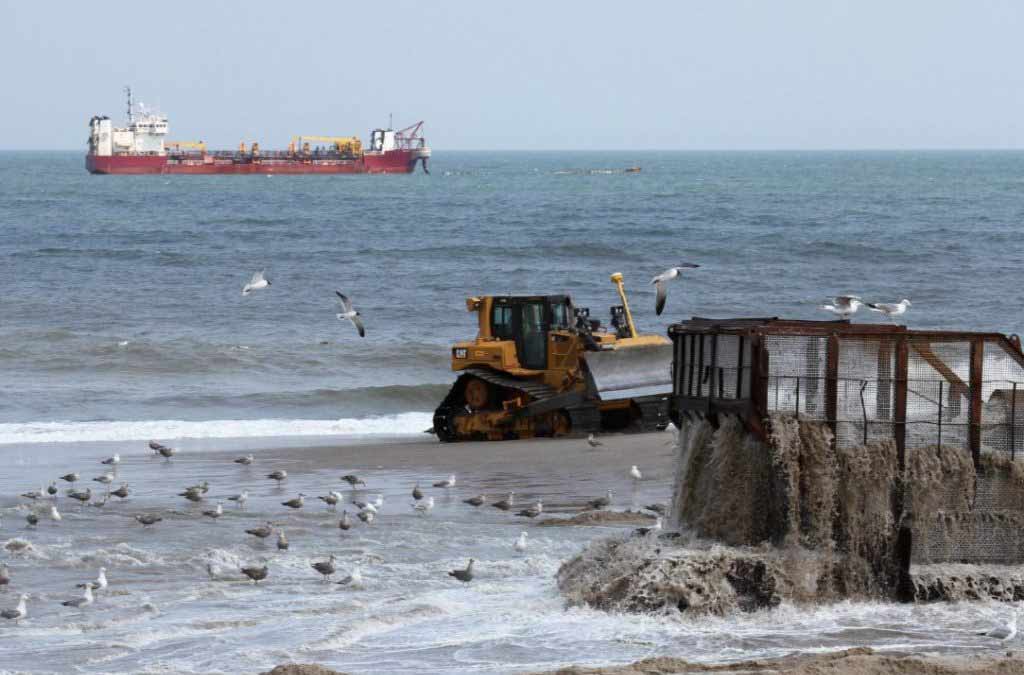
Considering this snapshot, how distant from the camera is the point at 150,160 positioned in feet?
450

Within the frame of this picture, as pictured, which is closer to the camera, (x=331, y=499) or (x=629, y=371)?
(x=331, y=499)

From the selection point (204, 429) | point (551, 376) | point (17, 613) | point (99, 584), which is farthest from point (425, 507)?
point (204, 429)

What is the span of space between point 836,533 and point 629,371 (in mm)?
9107

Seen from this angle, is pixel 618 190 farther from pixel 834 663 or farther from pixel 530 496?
pixel 834 663

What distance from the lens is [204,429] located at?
2309cm

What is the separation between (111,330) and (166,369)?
5.60 metres

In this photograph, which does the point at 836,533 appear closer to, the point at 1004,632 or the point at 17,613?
the point at 1004,632

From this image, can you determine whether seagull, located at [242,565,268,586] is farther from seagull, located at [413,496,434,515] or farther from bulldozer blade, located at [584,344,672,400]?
bulldozer blade, located at [584,344,672,400]

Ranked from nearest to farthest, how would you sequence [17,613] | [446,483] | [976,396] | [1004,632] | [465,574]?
[1004,632] → [976,396] → [17,613] → [465,574] → [446,483]

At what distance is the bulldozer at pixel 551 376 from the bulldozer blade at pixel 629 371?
0.04 ft

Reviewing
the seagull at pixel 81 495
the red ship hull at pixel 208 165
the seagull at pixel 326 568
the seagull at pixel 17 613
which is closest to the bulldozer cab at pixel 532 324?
the seagull at pixel 81 495

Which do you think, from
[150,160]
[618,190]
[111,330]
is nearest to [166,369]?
[111,330]

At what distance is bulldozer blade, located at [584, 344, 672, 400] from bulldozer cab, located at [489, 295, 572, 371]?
45.8 inches

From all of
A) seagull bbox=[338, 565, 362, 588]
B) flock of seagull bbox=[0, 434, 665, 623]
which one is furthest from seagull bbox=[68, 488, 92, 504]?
seagull bbox=[338, 565, 362, 588]
